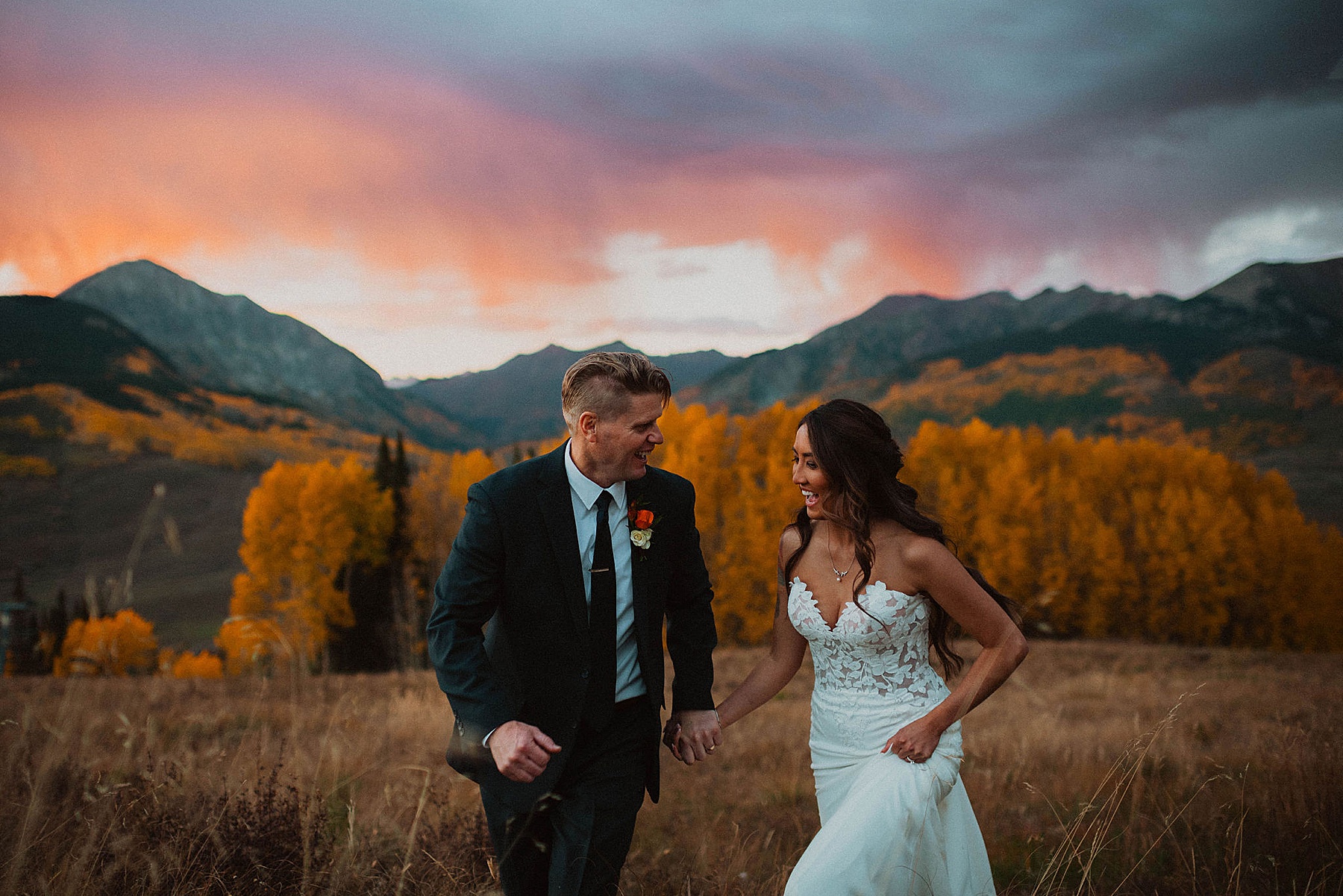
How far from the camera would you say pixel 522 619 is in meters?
2.87

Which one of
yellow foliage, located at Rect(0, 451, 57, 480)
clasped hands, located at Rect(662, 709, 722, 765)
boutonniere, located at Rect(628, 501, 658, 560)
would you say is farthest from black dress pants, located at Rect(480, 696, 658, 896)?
yellow foliage, located at Rect(0, 451, 57, 480)

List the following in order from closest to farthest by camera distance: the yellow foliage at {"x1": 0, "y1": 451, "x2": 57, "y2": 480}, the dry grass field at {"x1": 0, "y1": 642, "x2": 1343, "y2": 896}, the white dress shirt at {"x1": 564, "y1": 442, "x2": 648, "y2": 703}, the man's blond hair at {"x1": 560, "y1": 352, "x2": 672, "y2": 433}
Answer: the man's blond hair at {"x1": 560, "y1": 352, "x2": 672, "y2": 433} → the white dress shirt at {"x1": 564, "y1": 442, "x2": 648, "y2": 703} → the dry grass field at {"x1": 0, "y1": 642, "x2": 1343, "y2": 896} → the yellow foliage at {"x1": 0, "y1": 451, "x2": 57, "y2": 480}

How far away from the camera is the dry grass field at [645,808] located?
307 cm

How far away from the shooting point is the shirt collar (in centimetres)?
298

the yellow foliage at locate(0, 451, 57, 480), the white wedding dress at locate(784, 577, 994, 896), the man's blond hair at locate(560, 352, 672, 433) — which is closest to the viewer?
the white wedding dress at locate(784, 577, 994, 896)

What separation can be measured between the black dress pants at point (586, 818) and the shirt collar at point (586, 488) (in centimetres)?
77

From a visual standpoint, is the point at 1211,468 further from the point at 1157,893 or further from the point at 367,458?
the point at 367,458

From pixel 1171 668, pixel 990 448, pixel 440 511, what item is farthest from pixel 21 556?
pixel 1171 668

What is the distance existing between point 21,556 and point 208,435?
78.3 metres

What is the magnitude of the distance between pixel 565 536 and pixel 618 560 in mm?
239

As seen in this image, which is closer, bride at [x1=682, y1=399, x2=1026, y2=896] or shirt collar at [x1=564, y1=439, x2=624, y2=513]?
bride at [x1=682, y1=399, x2=1026, y2=896]

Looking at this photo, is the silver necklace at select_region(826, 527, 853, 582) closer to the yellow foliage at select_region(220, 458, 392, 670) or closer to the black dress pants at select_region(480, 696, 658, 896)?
the black dress pants at select_region(480, 696, 658, 896)

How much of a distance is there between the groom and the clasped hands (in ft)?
0.03

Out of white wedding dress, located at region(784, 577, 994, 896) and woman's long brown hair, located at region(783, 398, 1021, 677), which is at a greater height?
woman's long brown hair, located at region(783, 398, 1021, 677)
